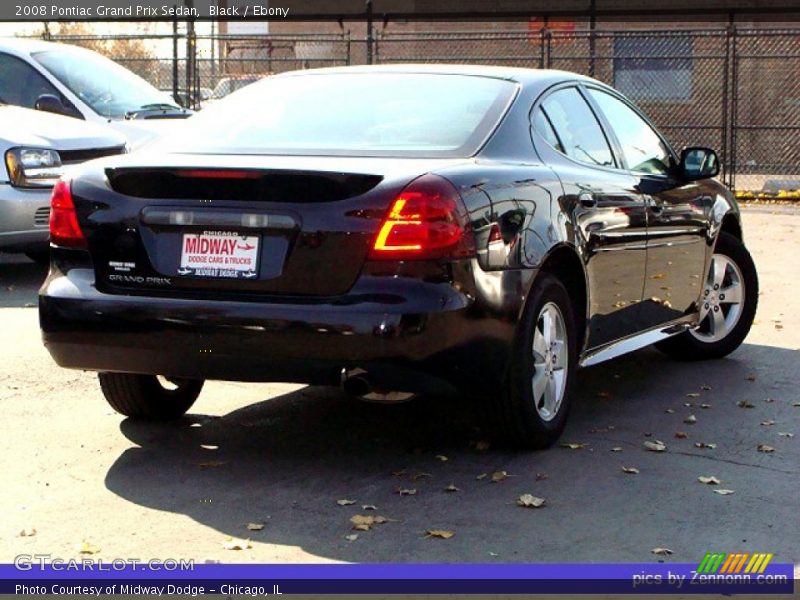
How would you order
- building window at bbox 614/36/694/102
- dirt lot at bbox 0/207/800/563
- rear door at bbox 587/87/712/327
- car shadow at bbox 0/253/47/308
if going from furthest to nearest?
building window at bbox 614/36/694/102, car shadow at bbox 0/253/47/308, rear door at bbox 587/87/712/327, dirt lot at bbox 0/207/800/563

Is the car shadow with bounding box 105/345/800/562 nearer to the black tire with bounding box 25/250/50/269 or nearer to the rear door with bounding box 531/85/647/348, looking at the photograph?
the rear door with bounding box 531/85/647/348

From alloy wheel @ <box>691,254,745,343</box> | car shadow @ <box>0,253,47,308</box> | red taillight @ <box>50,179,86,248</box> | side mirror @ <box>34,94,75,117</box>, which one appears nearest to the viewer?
red taillight @ <box>50,179,86,248</box>

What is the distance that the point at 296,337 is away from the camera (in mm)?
5332

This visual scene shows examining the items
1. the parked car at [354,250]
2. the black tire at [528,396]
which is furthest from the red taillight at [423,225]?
the black tire at [528,396]

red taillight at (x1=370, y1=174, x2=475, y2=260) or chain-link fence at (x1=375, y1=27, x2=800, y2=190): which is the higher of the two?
chain-link fence at (x1=375, y1=27, x2=800, y2=190)

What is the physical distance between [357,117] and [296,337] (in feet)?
4.20

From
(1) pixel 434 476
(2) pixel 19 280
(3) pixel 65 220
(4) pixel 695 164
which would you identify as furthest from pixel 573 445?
(2) pixel 19 280

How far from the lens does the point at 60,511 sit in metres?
5.19

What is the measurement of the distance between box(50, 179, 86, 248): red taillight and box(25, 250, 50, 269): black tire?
6.61 metres

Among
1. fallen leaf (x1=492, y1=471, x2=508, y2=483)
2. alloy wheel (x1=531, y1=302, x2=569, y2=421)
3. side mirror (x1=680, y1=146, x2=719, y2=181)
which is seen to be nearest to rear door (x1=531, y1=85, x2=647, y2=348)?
alloy wheel (x1=531, y1=302, x2=569, y2=421)

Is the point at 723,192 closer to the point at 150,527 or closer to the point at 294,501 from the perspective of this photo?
the point at 294,501

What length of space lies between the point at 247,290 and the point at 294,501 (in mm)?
799

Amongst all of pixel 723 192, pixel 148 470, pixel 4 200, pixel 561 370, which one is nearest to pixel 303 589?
pixel 148 470

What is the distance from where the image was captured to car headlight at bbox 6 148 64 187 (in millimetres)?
11094
